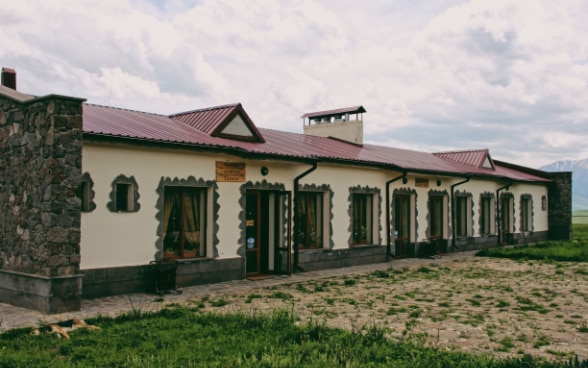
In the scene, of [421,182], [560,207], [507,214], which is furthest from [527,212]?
[421,182]

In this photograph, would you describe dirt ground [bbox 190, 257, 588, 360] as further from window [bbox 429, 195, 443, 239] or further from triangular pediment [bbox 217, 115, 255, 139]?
window [bbox 429, 195, 443, 239]

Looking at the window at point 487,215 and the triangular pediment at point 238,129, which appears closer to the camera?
the triangular pediment at point 238,129

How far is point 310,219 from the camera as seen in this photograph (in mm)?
14531

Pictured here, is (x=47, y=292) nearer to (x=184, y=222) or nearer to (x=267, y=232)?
(x=184, y=222)

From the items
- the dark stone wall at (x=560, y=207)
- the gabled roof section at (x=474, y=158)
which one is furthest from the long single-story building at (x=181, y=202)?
the dark stone wall at (x=560, y=207)

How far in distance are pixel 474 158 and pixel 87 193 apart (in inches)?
720

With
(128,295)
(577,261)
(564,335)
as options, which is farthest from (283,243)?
(577,261)

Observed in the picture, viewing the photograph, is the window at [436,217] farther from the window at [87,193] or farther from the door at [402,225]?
the window at [87,193]

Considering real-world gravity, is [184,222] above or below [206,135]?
below

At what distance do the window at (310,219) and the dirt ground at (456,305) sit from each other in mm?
1743

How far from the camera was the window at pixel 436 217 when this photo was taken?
62.6 feet

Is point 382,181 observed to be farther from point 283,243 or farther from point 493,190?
point 493,190

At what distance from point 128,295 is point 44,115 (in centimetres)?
353

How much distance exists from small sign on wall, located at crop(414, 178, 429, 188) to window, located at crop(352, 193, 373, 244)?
243cm
